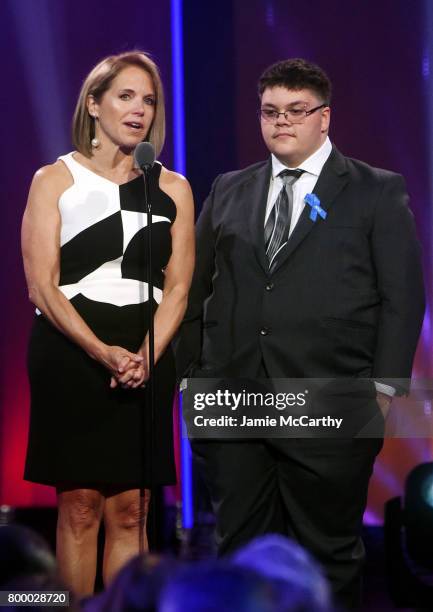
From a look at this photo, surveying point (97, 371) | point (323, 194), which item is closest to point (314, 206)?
point (323, 194)

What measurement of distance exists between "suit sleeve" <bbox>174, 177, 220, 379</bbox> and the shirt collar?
251 millimetres

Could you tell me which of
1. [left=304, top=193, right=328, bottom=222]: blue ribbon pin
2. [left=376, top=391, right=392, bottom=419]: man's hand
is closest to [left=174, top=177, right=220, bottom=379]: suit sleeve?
[left=304, top=193, right=328, bottom=222]: blue ribbon pin

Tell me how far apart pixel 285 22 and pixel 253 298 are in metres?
0.96

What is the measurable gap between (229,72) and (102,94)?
585 millimetres

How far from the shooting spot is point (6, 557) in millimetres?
1522

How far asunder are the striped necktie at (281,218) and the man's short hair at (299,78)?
24 centimetres

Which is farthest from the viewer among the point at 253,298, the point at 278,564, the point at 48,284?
the point at 253,298

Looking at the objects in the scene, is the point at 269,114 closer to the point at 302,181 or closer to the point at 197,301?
the point at 302,181

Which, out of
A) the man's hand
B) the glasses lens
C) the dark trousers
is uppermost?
the glasses lens

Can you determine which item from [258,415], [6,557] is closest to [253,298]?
[258,415]

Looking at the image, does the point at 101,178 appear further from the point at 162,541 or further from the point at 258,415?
the point at 162,541

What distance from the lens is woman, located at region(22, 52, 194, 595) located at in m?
2.74

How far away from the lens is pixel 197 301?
3.07 meters

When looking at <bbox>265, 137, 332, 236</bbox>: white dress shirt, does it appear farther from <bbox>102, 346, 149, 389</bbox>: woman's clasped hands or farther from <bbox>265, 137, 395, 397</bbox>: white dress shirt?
<bbox>102, 346, 149, 389</bbox>: woman's clasped hands
